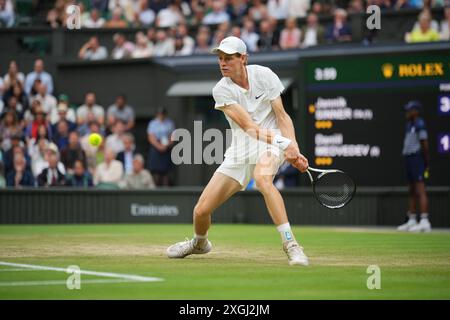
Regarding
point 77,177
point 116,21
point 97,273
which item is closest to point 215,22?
point 116,21

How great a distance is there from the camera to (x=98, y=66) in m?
23.7

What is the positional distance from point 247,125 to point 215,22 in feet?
46.3

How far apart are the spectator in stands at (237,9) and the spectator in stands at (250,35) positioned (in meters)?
1.39

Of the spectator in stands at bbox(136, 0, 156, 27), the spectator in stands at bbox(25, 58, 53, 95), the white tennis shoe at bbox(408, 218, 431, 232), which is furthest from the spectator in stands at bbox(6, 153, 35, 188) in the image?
the white tennis shoe at bbox(408, 218, 431, 232)

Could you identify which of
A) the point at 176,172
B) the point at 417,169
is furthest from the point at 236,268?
the point at 176,172

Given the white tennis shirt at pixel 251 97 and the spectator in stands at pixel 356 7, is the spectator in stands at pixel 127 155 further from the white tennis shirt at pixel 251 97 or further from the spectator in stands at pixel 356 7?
the white tennis shirt at pixel 251 97

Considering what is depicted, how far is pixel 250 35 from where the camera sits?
21.8 m

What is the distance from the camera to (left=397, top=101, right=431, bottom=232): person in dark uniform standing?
17203 mm

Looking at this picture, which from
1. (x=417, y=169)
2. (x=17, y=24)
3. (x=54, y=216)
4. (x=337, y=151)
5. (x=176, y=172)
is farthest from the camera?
(x=17, y=24)

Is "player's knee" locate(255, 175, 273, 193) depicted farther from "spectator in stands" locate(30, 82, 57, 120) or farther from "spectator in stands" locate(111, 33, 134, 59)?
"spectator in stands" locate(111, 33, 134, 59)

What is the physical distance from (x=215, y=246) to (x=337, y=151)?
6.76 m

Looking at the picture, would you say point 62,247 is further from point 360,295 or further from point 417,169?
point 417,169

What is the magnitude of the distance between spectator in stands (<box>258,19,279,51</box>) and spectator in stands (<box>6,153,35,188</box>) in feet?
18.4

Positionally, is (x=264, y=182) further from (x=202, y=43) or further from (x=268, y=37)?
(x=202, y=43)
